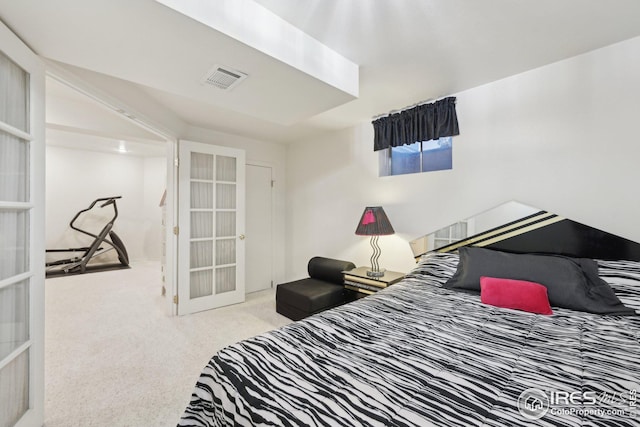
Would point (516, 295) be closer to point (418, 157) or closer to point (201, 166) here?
point (418, 157)

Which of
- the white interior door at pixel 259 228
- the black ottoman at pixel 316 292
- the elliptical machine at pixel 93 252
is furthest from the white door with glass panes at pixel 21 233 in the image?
the elliptical machine at pixel 93 252

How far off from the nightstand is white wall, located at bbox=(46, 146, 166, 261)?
Answer: 532 centimetres

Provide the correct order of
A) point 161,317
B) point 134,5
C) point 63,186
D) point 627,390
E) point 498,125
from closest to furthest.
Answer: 1. point 627,390
2. point 134,5
3. point 498,125
4. point 161,317
5. point 63,186

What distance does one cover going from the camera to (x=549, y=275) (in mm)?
1752

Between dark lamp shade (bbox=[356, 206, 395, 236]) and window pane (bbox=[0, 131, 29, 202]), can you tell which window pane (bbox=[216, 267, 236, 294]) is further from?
window pane (bbox=[0, 131, 29, 202])

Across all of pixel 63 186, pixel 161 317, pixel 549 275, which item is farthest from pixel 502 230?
pixel 63 186

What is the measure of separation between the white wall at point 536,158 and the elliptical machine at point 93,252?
5.12m

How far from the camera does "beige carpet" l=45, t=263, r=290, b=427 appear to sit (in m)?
1.69

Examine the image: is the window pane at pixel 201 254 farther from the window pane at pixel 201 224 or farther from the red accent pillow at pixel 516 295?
the red accent pillow at pixel 516 295

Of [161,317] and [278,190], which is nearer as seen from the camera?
[161,317]

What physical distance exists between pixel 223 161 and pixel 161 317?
2.07 metres

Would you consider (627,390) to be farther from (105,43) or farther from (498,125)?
(105,43)

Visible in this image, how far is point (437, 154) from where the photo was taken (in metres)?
2.76

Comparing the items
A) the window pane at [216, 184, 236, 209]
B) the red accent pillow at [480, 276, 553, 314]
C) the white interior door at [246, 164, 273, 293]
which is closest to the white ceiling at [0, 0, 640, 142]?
the window pane at [216, 184, 236, 209]
